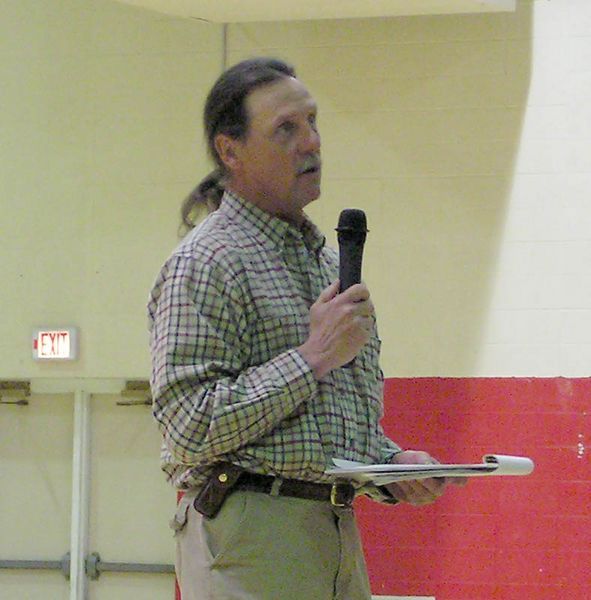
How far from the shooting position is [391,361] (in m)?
4.90

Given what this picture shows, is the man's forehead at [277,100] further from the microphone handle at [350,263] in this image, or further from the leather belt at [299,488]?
the leather belt at [299,488]

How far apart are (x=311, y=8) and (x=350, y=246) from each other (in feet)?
10.1

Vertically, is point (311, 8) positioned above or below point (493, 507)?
above

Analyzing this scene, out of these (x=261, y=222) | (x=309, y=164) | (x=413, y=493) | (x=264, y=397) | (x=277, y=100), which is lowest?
(x=413, y=493)

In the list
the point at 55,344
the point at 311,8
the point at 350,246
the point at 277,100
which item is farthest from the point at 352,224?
the point at 55,344

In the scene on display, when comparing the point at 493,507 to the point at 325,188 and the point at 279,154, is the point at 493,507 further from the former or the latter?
the point at 279,154

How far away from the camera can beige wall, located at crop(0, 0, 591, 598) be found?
15.9 feet

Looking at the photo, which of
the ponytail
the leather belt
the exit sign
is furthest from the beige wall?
the leather belt

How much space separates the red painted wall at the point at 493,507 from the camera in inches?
186

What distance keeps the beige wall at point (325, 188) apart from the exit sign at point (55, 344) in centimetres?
5

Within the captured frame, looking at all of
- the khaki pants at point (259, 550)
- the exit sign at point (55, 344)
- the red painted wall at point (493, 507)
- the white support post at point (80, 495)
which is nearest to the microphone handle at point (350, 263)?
the khaki pants at point (259, 550)

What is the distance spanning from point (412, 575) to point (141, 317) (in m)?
1.62

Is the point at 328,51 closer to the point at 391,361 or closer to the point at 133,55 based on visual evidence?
the point at 133,55

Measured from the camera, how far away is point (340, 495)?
1815mm
